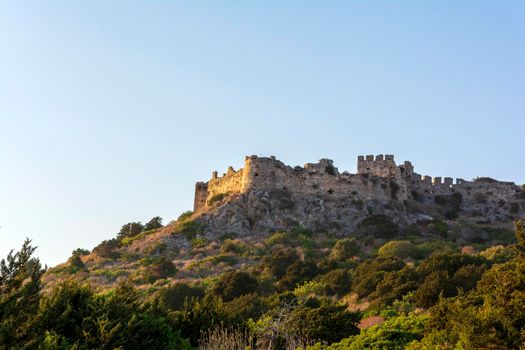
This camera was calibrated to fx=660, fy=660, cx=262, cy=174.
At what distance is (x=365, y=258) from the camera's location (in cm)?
4334

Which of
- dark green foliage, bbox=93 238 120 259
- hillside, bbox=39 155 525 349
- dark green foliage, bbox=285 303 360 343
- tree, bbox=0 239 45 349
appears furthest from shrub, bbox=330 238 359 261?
tree, bbox=0 239 45 349

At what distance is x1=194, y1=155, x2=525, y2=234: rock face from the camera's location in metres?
54.5

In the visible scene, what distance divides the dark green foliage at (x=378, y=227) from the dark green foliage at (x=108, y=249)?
1976 cm

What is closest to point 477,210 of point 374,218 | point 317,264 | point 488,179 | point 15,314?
point 488,179

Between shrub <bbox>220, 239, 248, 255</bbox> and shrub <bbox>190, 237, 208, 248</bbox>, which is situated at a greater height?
shrub <bbox>190, 237, 208, 248</bbox>

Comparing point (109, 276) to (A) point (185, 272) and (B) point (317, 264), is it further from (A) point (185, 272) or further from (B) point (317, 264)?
(B) point (317, 264)

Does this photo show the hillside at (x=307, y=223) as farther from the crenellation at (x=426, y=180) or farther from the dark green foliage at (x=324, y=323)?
the dark green foliage at (x=324, y=323)

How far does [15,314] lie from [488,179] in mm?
62435

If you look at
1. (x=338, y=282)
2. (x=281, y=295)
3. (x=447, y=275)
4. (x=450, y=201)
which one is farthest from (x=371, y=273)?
(x=450, y=201)

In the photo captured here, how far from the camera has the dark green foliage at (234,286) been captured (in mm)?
35406

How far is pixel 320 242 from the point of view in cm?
4966

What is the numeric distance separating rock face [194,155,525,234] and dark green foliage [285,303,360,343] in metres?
30.4

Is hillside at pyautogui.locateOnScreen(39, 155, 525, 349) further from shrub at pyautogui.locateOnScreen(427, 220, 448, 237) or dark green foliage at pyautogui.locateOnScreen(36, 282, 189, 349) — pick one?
dark green foliage at pyautogui.locateOnScreen(36, 282, 189, 349)

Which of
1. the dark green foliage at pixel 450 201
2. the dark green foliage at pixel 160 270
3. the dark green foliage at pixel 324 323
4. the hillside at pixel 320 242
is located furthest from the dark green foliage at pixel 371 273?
the dark green foliage at pixel 450 201
